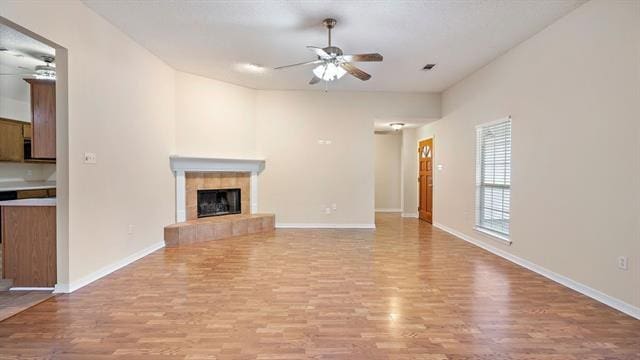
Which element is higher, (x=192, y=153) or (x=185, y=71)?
(x=185, y=71)

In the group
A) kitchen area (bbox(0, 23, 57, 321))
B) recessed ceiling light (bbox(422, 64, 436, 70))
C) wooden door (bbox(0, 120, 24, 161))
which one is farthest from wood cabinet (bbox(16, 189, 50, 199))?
recessed ceiling light (bbox(422, 64, 436, 70))

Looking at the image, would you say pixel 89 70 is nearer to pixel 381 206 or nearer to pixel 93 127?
pixel 93 127

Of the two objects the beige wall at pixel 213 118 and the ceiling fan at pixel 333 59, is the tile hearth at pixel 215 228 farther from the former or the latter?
→ the ceiling fan at pixel 333 59

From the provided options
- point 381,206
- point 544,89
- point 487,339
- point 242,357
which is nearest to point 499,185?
point 544,89

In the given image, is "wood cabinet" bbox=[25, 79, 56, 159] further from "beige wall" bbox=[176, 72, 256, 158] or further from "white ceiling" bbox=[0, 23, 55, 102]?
"beige wall" bbox=[176, 72, 256, 158]

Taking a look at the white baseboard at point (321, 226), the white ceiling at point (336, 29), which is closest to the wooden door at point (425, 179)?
the white baseboard at point (321, 226)

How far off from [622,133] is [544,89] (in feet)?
3.84

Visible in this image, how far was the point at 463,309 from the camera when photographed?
8.83ft

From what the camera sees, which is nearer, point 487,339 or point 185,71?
point 487,339

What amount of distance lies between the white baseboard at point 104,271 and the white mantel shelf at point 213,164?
1383 millimetres

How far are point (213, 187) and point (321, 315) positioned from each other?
13.5 ft

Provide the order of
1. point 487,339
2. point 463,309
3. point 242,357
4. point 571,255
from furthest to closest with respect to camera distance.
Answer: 1. point 571,255
2. point 463,309
3. point 487,339
4. point 242,357

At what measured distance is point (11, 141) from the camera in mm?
5543

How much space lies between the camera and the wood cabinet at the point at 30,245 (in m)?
3.10
